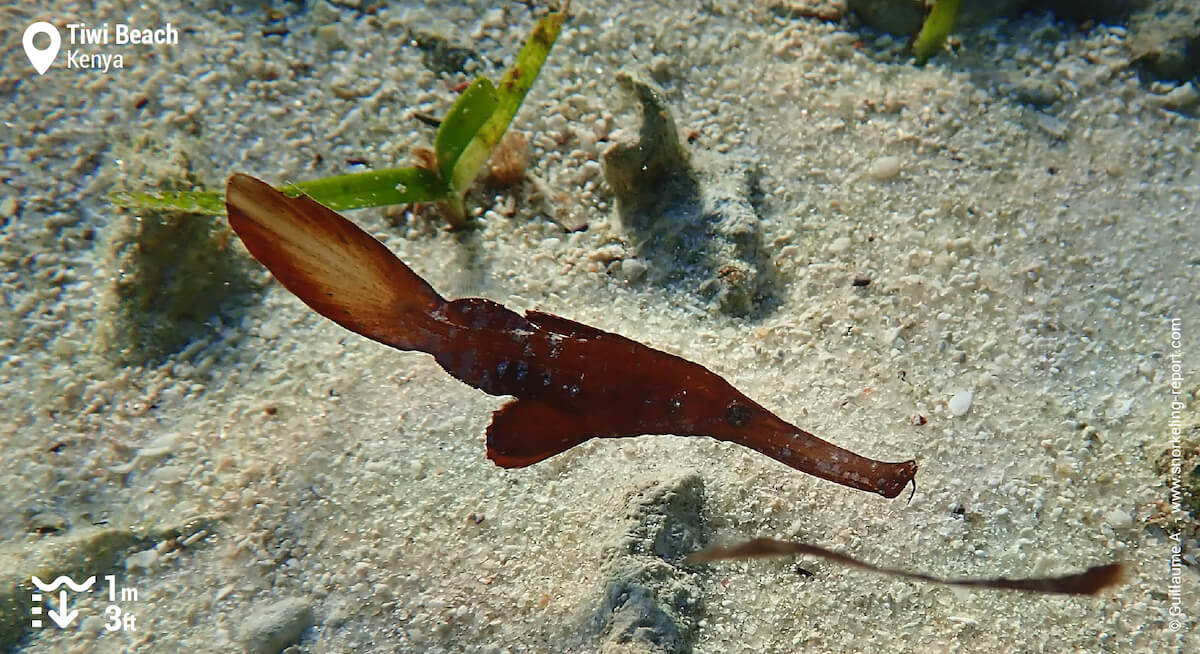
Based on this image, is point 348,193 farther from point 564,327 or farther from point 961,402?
point 961,402

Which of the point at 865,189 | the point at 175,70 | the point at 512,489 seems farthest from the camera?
the point at 175,70

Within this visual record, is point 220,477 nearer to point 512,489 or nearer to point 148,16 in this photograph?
point 512,489

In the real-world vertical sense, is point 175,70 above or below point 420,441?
above

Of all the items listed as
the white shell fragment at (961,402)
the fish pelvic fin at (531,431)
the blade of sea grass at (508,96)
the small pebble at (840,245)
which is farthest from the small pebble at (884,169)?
the fish pelvic fin at (531,431)

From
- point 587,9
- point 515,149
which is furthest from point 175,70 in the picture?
point 587,9

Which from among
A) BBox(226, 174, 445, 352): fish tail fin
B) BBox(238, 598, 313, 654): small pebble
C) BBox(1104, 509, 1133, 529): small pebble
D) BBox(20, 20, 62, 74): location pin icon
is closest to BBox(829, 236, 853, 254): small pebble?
BBox(1104, 509, 1133, 529): small pebble

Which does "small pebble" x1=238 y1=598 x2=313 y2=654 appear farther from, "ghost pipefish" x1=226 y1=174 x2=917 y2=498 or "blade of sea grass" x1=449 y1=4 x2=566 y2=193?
"blade of sea grass" x1=449 y1=4 x2=566 y2=193

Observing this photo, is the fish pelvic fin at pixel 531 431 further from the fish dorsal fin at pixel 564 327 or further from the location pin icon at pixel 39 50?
the location pin icon at pixel 39 50
